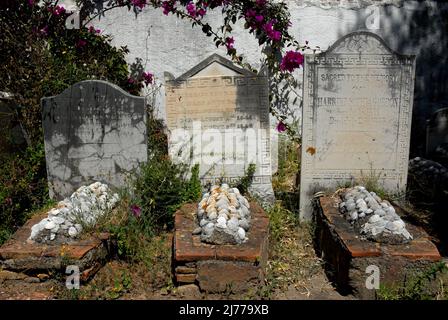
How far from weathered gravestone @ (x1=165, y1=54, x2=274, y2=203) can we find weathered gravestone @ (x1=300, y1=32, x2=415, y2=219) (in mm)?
495

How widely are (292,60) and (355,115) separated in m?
2.17

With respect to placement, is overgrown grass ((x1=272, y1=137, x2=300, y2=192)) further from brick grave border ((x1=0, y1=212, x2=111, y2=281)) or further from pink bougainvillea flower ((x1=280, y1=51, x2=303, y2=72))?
brick grave border ((x1=0, y1=212, x2=111, y2=281))

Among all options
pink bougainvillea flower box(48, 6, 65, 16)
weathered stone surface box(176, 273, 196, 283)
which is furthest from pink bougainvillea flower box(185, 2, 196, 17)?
weathered stone surface box(176, 273, 196, 283)

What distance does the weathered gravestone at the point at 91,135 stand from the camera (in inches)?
213

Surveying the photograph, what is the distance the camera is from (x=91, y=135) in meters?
5.51

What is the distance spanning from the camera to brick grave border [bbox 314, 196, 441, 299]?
12.9 ft

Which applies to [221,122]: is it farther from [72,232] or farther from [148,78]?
[148,78]

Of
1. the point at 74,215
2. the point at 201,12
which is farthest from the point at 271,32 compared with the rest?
the point at 74,215

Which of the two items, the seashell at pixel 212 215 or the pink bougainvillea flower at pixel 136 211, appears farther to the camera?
the pink bougainvillea flower at pixel 136 211

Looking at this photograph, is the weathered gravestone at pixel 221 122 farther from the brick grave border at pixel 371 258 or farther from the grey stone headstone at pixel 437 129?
the grey stone headstone at pixel 437 129

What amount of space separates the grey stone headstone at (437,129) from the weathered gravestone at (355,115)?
5.36 ft

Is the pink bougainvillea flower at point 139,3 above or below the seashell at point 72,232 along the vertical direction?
above

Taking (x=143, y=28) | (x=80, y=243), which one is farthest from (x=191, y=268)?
(x=143, y=28)

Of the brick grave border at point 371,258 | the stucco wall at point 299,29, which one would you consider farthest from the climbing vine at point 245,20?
the brick grave border at point 371,258
